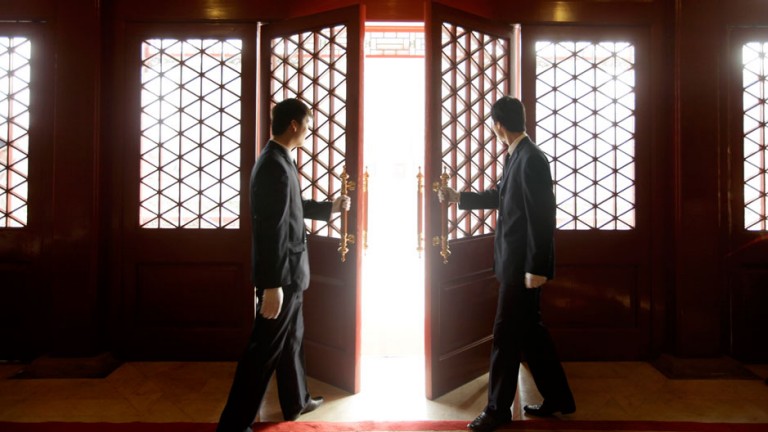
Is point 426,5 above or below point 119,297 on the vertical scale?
above

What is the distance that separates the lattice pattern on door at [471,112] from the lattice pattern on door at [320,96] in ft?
2.04

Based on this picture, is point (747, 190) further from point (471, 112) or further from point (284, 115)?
point (284, 115)

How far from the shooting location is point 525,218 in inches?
84.0

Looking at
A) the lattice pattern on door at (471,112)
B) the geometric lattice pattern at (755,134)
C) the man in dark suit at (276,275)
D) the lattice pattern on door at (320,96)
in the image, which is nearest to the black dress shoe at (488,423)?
the man in dark suit at (276,275)

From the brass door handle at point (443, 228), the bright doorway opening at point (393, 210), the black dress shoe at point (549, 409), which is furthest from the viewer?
the bright doorway opening at point (393, 210)

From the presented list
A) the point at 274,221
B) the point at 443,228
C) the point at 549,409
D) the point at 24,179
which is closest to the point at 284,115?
the point at 274,221

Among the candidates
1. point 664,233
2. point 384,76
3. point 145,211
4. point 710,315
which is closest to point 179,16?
point 145,211

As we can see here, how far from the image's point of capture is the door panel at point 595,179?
3.06 meters

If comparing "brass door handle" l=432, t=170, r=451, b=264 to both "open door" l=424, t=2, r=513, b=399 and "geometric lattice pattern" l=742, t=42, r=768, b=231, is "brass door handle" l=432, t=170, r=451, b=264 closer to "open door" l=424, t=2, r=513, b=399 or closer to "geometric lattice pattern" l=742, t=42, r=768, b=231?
"open door" l=424, t=2, r=513, b=399

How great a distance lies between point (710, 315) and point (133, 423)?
11.0ft

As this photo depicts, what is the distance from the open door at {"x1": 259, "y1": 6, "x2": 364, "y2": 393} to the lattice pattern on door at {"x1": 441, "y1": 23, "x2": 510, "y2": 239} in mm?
540

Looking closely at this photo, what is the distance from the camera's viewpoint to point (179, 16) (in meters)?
3.04

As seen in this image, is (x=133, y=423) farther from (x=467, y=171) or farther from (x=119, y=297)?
(x=467, y=171)

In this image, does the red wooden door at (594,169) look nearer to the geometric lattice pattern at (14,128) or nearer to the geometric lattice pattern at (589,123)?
the geometric lattice pattern at (589,123)
